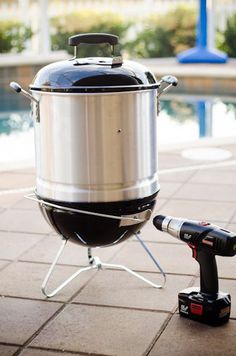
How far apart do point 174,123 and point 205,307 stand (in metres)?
6.34

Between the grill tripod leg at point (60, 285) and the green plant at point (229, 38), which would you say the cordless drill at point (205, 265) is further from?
the green plant at point (229, 38)

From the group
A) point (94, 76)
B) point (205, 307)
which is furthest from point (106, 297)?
point (94, 76)

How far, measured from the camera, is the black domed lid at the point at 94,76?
109 inches

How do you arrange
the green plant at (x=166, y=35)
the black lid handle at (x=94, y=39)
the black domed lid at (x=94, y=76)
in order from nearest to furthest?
the black domed lid at (x=94, y=76) → the black lid handle at (x=94, y=39) → the green plant at (x=166, y=35)

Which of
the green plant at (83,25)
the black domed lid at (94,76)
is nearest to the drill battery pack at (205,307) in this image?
the black domed lid at (94,76)

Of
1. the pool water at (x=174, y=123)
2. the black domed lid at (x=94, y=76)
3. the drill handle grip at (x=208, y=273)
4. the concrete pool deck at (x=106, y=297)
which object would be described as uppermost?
the black domed lid at (x=94, y=76)

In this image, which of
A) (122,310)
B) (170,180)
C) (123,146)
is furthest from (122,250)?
(170,180)

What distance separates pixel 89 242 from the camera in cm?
303

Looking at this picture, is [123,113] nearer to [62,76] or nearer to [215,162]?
[62,76]

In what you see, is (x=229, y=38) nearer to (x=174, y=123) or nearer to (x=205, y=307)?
(x=174, y=123)

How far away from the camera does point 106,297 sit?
3.12 m

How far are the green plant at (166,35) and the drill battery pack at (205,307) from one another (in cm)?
1205

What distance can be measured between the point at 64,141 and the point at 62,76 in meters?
0.27

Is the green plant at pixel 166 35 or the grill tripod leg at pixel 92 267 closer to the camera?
the grill tripod leg at pixel 92 267
